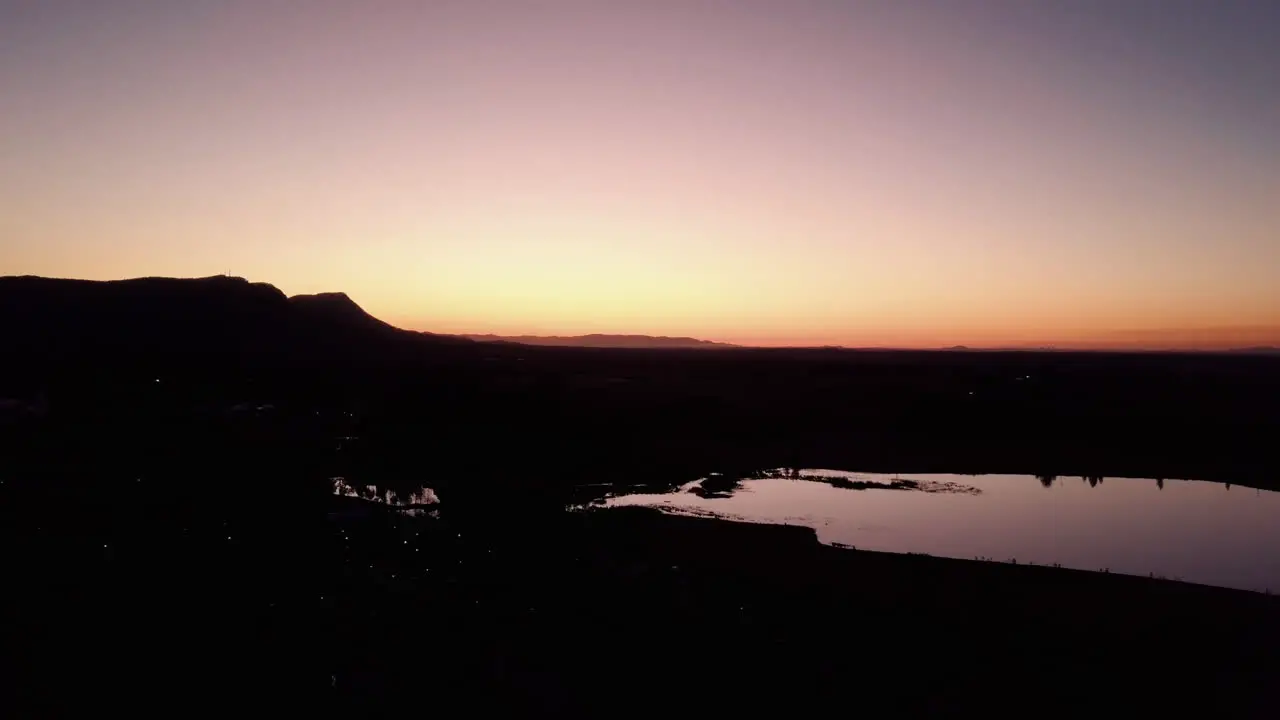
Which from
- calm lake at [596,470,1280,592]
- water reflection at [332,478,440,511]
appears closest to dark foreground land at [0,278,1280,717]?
water reflection at [332,478,440,511]

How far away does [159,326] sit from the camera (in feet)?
357

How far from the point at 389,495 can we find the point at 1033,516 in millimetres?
28046

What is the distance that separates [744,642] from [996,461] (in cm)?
3546

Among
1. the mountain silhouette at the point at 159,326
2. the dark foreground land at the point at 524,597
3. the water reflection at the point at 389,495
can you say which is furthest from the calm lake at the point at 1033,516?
the mountain silhouette at the point at 159,326

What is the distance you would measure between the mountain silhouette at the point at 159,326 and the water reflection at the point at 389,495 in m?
60.7

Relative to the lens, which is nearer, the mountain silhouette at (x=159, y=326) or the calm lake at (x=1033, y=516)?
the calm lake at (x=1033, y=516)

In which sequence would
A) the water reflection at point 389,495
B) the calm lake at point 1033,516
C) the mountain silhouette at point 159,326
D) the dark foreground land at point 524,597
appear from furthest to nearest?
the mountain silhouette at point 159,326
the water reflection at point 389,495
the calm lake at point 1033,516
the dark foreground land at point 524,597

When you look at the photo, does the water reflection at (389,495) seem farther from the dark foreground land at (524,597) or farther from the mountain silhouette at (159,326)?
the mountain silhouette at (159,326)

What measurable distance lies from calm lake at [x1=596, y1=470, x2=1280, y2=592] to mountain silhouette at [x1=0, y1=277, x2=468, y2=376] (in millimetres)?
75255

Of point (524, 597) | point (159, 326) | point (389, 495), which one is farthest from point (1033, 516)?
point (159, 326)

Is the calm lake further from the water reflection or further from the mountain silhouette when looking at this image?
the mountain silhouette

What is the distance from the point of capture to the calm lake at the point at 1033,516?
2575cm

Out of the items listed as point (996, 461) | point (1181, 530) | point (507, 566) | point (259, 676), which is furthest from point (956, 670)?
point (996, 461)

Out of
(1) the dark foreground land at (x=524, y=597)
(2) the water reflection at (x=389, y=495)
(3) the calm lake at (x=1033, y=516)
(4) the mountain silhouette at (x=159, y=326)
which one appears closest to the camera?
(1) the dark foreground land at (x=524, y=597)
